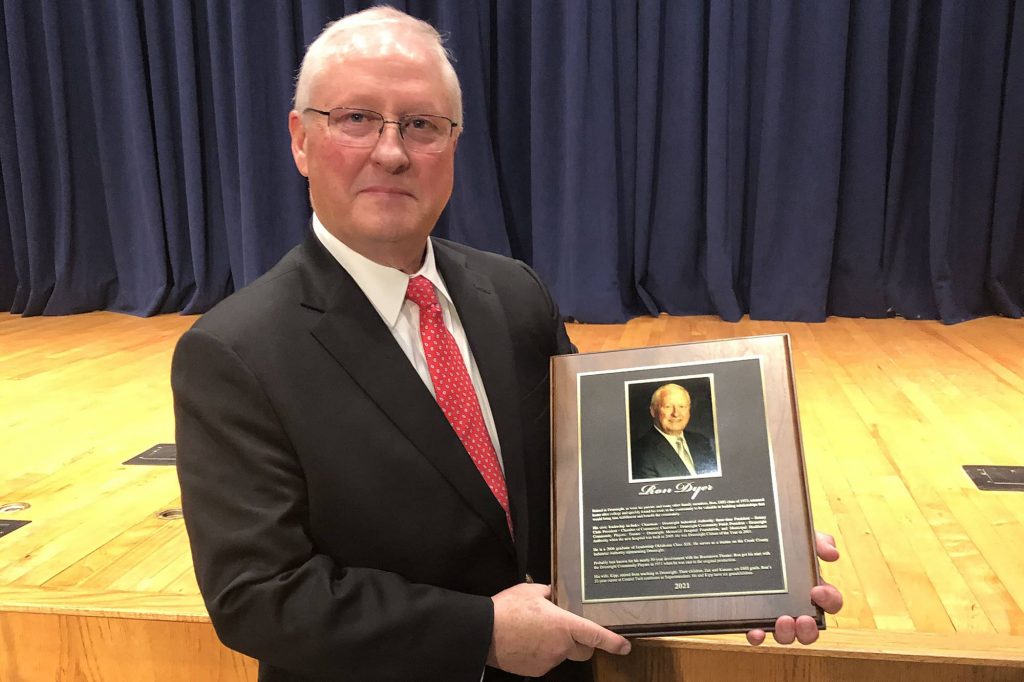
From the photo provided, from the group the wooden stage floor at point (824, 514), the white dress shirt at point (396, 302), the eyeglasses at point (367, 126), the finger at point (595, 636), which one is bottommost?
the wooden stage floor at point (824, 514)

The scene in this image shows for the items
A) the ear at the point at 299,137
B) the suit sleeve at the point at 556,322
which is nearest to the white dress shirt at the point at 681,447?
the suit sleeve at the point at 556,322

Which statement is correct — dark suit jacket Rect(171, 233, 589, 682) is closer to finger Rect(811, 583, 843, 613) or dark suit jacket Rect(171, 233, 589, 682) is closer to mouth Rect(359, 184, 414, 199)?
mouth Rect(359, 184, 414, 199)

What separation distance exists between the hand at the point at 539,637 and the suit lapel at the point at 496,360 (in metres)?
0.12

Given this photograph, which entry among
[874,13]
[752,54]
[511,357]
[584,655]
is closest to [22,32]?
[752,54]

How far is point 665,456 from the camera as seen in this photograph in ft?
3.21

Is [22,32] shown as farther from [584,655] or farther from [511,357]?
[584,655]

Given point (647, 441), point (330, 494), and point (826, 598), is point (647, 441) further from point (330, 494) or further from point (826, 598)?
point (330, 494)

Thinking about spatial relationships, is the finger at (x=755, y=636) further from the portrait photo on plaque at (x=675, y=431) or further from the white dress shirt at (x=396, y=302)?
the white dress shirt at (x=396, y=302)

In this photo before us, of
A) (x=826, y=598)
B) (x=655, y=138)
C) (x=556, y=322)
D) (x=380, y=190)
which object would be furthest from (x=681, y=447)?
(x=655, y=138)

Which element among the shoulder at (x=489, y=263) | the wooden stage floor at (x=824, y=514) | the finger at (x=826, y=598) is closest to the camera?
the finger at (x=826, y=598)

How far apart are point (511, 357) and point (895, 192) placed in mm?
3169

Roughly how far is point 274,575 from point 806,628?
21.5 inches

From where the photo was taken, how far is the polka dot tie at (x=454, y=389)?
1029mm

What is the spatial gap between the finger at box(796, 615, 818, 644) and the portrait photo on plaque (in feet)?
0.58
